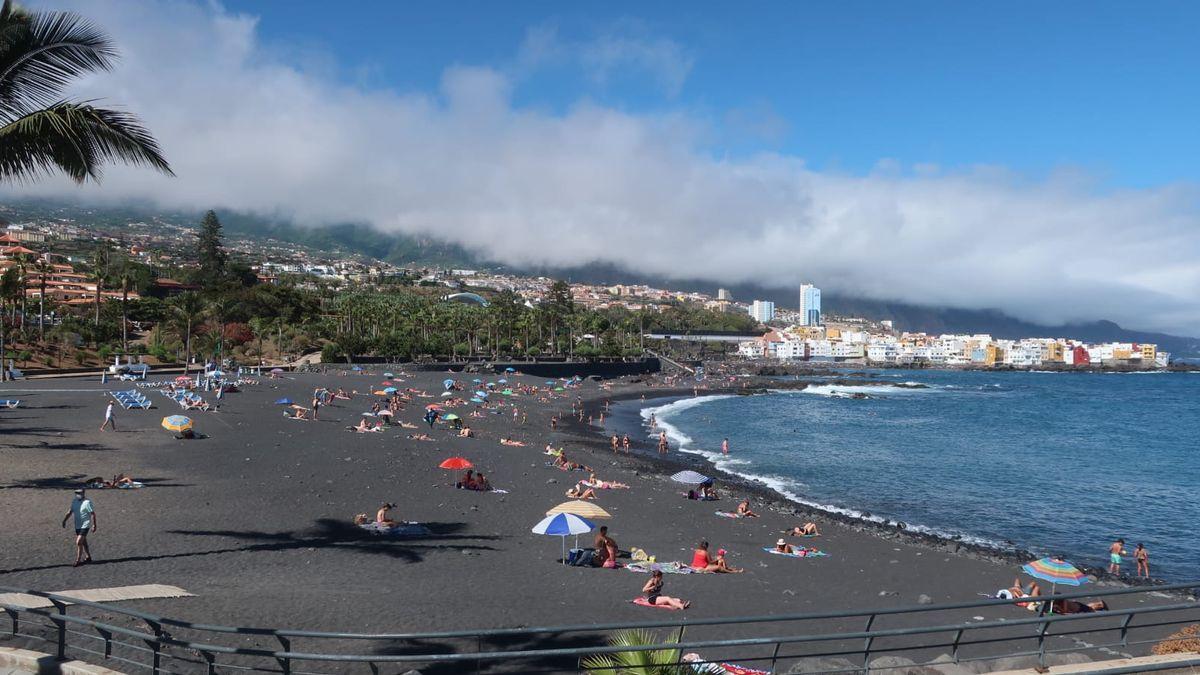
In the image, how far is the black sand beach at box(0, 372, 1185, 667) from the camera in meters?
10.1

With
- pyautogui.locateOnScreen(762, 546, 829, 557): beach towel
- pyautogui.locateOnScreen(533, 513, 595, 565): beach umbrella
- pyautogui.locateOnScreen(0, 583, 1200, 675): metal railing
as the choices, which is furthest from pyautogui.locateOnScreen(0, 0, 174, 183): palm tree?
pyautogui.locateOnScreen(762, 546, 829, 557): beach towel

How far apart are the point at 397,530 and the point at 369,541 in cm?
80

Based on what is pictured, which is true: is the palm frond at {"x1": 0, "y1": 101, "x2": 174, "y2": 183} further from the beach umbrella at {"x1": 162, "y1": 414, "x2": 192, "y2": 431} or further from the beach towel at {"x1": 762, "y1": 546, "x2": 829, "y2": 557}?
the beach umbrella at {"x1": 162, "y1": 414, "x2": 192, "y2": 431}

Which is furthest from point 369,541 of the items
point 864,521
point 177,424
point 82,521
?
point 864,521

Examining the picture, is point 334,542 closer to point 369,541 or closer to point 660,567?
point 369,541

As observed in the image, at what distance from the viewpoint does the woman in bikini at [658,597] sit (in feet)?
37.0

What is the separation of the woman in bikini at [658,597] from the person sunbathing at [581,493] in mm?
7227

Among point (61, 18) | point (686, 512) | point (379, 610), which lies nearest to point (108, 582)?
point (379, 610)

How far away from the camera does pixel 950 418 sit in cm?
5547

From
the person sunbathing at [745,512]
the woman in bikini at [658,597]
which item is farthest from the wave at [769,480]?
the woman in bikini at [658,597]

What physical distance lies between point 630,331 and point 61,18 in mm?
129582

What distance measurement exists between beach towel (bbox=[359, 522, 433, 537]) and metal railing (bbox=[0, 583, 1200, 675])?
210 inches

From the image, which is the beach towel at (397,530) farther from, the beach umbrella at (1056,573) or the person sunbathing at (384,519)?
the beach umbrella at (1056,573)

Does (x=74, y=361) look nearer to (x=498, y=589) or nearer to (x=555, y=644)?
(x=498, y=589)
